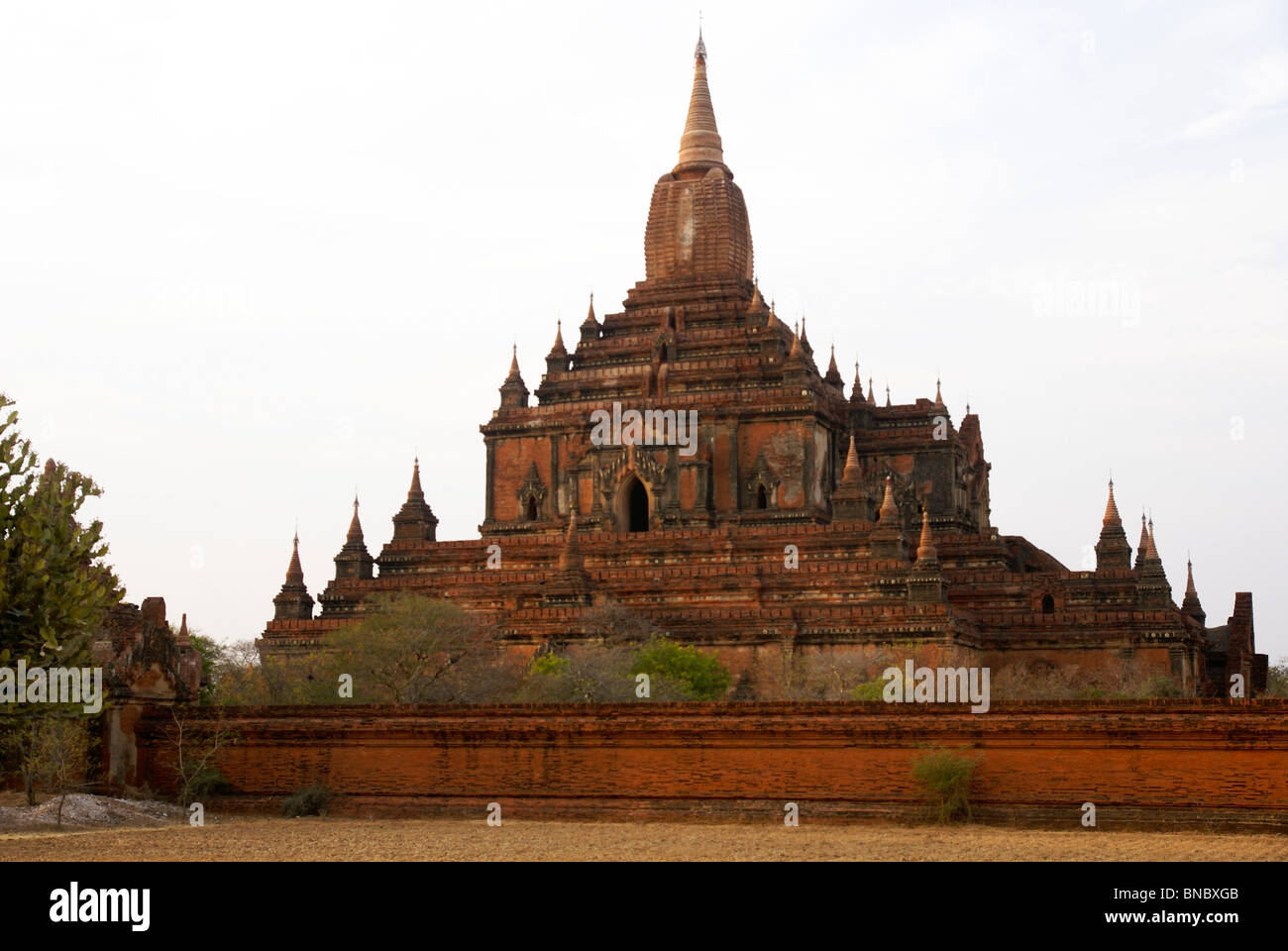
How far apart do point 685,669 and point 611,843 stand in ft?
49.2

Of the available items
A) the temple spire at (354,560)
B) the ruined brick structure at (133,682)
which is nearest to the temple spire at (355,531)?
the temple spire at (354,560)

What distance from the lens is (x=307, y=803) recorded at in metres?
24.1

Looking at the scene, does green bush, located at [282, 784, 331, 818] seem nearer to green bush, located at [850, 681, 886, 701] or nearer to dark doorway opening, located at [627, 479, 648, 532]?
green bush, located at [850, 681, 886, 701]

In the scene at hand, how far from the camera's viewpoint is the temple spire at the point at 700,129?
53406mm

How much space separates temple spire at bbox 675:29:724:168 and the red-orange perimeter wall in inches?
1233

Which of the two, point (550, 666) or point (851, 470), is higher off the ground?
point (851, 470)

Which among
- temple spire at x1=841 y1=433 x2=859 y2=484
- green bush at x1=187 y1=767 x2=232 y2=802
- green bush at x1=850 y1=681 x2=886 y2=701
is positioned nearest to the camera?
green bush at x1=187 y1=767 x2=232 y2=802

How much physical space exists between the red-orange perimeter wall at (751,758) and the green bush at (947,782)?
260 millimetres

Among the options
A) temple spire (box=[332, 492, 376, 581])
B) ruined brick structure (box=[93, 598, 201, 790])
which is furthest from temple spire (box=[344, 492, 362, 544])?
ruined brick structure (box=[93, 598, 201, 790])

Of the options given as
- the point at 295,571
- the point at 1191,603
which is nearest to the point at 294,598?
the point at 295,571

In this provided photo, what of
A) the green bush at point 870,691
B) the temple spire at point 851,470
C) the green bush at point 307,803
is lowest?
the green bush at point 307,803

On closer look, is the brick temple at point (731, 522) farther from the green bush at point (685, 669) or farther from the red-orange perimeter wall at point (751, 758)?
the red-orange perimeter wall at point (751, 758)

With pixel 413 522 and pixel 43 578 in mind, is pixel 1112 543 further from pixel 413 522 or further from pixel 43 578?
pixel 43 578

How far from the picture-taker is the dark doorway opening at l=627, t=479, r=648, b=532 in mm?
47781
